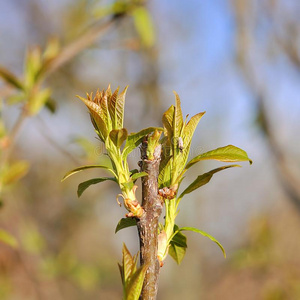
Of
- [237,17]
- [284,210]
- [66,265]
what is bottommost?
[284,210]

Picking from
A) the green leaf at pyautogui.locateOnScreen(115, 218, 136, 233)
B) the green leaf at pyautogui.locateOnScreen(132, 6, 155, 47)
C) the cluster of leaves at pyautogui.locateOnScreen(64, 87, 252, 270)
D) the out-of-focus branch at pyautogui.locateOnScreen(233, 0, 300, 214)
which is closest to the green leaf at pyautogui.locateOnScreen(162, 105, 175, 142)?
Answer: the cluster of leaves at pyautogui.locateOnScreen(64, 87, 252, 270)

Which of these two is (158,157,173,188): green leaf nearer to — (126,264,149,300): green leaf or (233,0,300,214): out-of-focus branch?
(126,264,149,300): green leaf

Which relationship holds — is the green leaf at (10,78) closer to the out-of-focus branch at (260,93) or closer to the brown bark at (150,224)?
the brown bark at (150,224)

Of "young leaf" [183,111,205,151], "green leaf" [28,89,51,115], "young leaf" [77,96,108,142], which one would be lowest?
"young leaf" [183,111,205,151]

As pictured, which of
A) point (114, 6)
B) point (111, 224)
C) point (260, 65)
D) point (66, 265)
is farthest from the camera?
point (111, 224)

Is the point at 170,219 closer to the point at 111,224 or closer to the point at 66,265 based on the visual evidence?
the point at 66,265

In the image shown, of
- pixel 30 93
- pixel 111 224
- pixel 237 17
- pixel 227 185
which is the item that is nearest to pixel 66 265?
pixel 111 224

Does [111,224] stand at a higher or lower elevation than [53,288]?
higher
